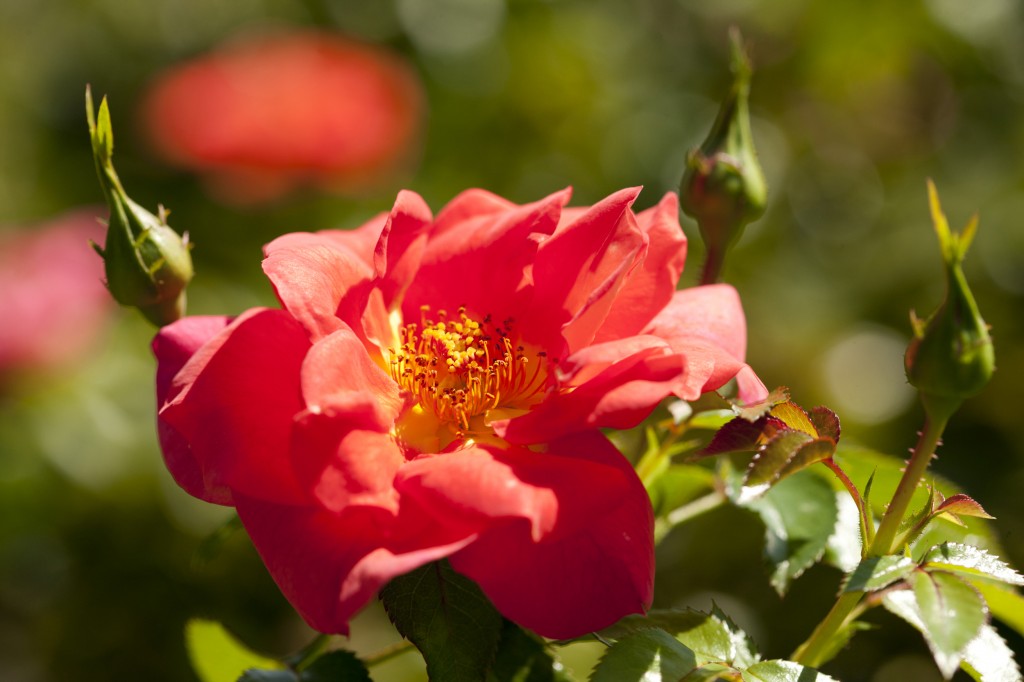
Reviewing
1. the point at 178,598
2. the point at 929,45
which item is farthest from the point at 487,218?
the point at 929,45

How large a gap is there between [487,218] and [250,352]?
26 cm

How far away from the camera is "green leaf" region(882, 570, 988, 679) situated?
594 mm

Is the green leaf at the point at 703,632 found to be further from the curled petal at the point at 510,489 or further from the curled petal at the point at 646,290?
the curled petal at the point at 646,290

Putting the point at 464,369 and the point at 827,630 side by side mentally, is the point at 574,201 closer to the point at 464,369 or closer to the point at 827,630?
the point at 464,369

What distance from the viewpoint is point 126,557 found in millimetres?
2445

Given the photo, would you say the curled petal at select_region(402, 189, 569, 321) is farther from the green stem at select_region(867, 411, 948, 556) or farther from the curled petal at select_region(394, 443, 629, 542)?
the green stem at select_region(867, 411, 948, 556)

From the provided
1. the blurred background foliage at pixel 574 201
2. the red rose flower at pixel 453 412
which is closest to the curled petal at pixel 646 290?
the red rose flower at pixel 453 412

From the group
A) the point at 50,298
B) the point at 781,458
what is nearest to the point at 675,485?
the point at 781,458

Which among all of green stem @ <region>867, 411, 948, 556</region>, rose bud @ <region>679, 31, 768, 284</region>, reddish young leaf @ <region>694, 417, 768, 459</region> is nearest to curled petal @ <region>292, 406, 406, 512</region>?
reddish young leaf @ <region>694, 417, 768, 459</region>

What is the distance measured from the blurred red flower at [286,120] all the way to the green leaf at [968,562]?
2263 millimetres

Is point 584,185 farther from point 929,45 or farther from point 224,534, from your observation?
point 224,534

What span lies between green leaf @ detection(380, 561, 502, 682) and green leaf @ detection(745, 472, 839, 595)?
281 millimetres

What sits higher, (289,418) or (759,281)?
(289,418)

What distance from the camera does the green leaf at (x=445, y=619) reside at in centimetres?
72
